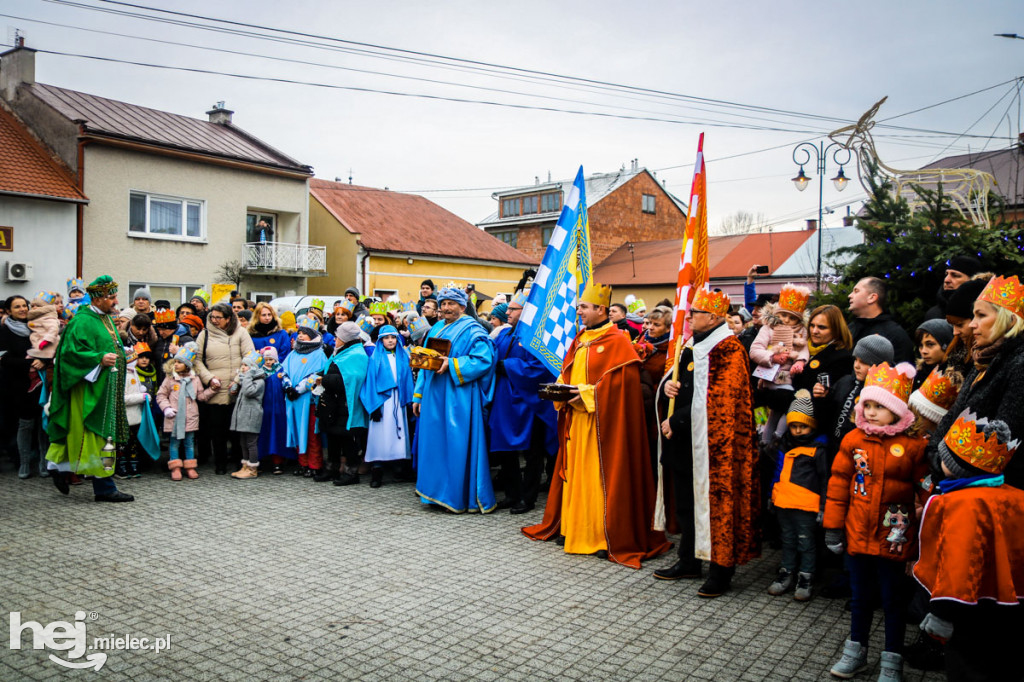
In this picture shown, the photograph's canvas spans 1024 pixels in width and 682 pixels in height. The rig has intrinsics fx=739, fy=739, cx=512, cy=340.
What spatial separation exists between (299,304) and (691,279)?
546 inches

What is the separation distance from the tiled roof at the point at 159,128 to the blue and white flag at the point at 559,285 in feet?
61.9

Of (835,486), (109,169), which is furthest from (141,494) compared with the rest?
→ (109,169)

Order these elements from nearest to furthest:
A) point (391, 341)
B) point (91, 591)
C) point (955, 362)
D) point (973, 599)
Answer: point (973, 599)
point (955, 362)
point (91, 591)
point (391, 341)

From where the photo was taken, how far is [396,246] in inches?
1193

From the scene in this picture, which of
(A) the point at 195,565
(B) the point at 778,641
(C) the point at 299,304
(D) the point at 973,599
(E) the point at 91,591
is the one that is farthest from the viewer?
(C) the point at 299,304

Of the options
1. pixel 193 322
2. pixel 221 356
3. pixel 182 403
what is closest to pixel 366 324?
pixel 221 356

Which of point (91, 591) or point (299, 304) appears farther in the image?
point (299, 304)

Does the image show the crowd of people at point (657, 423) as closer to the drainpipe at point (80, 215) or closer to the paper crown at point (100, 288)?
the paper crown at point (100, 288)

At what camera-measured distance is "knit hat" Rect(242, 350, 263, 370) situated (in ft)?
28.8

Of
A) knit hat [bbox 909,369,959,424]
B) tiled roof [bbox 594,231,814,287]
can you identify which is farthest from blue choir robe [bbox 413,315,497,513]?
tiled roof [bbox 594,231,814,287]

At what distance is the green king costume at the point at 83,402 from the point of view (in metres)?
7.05

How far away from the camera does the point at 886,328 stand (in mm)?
5062

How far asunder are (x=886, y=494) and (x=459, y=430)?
418 cm

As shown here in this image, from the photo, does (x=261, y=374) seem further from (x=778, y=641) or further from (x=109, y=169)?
(x=109, y=169)
